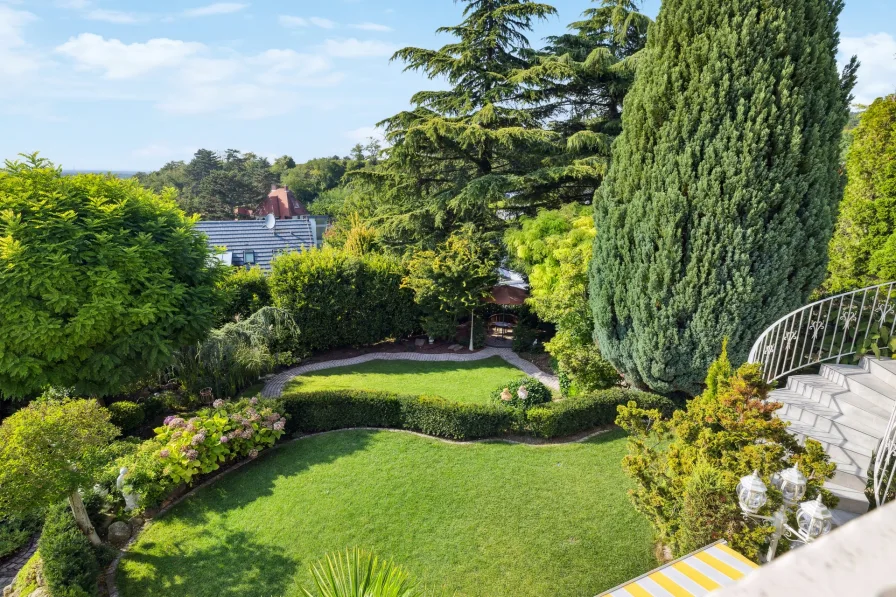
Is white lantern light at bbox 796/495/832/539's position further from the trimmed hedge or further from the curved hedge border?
the trimmed hedge

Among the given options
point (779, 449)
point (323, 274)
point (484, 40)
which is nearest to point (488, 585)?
point (779, 449)

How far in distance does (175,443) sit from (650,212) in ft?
33.9

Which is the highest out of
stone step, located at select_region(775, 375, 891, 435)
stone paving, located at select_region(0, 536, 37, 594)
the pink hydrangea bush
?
stone step, located at select_region(775, 375, 891, 435)

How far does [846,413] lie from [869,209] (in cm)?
487

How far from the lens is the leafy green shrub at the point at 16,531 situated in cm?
802

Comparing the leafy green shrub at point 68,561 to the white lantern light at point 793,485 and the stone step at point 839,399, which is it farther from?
the stone step at point 839,399

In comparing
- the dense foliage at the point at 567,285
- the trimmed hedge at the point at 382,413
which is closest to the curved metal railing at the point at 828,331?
the dense foliage at the point at 567,285

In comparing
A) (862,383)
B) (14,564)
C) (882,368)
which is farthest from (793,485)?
(14,564)

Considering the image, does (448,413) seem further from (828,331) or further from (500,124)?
(500,124)

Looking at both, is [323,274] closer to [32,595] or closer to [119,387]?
[119,387]

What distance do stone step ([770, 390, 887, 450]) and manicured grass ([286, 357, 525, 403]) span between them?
6.83 metres

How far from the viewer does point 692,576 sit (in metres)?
4.50

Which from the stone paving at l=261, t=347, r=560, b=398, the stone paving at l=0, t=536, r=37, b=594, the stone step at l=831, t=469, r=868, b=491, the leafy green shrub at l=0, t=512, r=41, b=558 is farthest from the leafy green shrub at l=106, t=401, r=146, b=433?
the stone step at l=831, t=469, r=868, b=491

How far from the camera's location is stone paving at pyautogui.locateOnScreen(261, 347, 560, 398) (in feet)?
46.8
